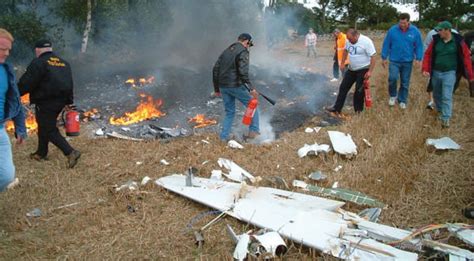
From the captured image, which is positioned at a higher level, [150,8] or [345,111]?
[150,8]

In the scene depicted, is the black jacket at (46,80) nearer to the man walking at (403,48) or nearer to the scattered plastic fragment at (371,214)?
the scattered plastic fragment at (371,214)

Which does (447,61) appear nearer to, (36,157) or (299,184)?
(299,184)

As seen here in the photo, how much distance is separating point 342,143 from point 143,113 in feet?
15.6

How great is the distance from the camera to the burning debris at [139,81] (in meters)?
10.9

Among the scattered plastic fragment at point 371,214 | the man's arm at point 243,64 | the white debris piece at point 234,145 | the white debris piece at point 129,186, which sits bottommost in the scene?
the white debris piece at point 129,186

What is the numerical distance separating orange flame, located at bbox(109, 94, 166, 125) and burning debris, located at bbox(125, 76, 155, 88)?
154 cm

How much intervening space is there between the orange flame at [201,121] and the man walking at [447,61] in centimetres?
404

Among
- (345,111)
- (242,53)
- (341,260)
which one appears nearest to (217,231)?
(341,260)

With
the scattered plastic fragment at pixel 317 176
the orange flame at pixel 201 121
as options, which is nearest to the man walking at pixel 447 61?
the scattered plastic fragment at pixel 317 176

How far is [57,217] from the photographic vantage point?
367cm

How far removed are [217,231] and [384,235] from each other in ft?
4.55

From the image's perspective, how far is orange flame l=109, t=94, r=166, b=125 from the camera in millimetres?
7844

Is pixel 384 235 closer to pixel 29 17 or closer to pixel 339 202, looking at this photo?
pixel 339 202

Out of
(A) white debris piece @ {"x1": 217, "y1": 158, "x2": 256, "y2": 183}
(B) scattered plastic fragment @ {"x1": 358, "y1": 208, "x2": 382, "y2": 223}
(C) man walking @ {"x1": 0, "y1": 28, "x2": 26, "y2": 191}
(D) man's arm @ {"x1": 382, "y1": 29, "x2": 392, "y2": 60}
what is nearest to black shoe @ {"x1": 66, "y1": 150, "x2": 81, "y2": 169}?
(C) man walking @ {"x1": 0, "y1": 28, "x2": 26, "y2": 191}
